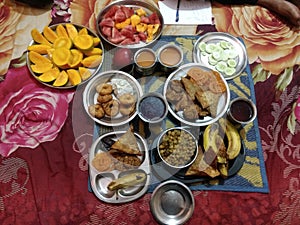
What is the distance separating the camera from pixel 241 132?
1.12 metres

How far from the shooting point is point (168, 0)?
140 cm

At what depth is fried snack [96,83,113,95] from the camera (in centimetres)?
113

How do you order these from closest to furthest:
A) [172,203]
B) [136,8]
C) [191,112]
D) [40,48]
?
[172,203] → [191,112] → [40,48] → [136,8]

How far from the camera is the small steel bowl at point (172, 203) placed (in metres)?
0.97

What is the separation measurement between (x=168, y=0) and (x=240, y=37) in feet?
1.13

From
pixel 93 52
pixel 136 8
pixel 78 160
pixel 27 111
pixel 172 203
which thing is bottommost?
pixel 172 203

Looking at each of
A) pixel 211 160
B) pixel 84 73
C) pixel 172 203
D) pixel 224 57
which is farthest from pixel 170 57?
pixel 172 203

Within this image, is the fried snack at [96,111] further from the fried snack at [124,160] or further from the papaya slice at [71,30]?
the papaya slice at [71,30]

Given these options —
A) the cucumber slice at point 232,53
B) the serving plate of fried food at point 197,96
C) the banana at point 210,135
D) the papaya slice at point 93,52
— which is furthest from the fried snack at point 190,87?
the papaya slice at point 93,52

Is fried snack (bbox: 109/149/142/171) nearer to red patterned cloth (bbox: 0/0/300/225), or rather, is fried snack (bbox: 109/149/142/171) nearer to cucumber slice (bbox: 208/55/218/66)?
red patterned cloth (bbox: 0/0/300/225)

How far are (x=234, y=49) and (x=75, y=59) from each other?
62 centimetres

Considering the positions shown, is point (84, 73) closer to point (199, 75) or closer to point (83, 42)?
point (83, 42)

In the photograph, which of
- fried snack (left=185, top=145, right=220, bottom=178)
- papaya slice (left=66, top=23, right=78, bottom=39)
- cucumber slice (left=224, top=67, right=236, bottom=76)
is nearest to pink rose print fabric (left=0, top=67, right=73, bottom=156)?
papaya slice (left=66, top=23, right=78, bottom=39)

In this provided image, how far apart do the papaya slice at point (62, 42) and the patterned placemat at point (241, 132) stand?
14cm
